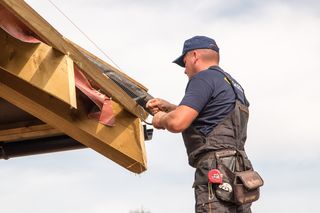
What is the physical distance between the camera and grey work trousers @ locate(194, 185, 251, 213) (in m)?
4.24

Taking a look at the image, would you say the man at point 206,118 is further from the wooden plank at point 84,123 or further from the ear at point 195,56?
the wooden plank at point 84,123

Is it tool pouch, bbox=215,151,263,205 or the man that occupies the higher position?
the man

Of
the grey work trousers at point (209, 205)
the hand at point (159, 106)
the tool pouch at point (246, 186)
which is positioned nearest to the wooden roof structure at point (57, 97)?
the hand at point (159, 106)

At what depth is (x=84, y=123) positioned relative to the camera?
5.04 metres

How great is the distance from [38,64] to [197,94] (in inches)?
45.5

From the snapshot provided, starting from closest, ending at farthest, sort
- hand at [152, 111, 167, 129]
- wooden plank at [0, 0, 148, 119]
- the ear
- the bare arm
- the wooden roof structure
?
1. wooden plank at [0, 0, 148, 119]
2. the bare arm
3. the wooden roof structure
4. hand at [152, 111, 167, 129]
5. the ear

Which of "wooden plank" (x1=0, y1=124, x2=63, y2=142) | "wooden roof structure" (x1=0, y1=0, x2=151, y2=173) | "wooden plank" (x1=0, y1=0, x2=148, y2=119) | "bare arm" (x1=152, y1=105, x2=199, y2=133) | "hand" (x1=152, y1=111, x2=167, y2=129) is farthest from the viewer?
"wooden plank" (x1=0, y1=124, x2=63, y2=142)

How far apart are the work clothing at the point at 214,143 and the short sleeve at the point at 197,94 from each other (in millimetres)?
55

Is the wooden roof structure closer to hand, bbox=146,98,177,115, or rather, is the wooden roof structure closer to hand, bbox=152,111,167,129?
hand, bbox=146,98,177,115

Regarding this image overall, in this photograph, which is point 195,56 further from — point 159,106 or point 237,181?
point 237,181

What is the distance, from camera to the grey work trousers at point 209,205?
13.9 ft

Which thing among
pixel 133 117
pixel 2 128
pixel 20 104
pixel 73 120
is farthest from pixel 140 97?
pixel 2 128

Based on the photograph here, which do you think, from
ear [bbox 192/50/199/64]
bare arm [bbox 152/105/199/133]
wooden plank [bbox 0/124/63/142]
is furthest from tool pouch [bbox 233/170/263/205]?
wooden plank [bbox 0/124/63/142]

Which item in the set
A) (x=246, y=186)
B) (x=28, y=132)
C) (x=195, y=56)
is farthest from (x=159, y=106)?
(x=28, y=132)
